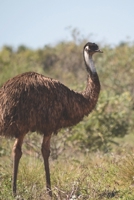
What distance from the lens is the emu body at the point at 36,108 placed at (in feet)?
19.0

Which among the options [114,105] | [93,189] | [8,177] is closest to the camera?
[93,189]

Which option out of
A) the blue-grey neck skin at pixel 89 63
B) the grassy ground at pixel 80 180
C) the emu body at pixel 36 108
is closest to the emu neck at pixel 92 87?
the blue-grey neck skin at pixel 89 63

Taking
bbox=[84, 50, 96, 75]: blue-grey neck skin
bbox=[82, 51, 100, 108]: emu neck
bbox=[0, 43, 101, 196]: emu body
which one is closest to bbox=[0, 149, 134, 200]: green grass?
bbox=[0, 43, 101, 196]: emu body

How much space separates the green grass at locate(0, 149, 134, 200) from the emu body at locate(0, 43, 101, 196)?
Answer: 0.74ft

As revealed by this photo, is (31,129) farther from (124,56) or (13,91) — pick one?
(124,56)

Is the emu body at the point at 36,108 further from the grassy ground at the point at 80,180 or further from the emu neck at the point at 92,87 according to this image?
the grassy ground at the point at 80,180

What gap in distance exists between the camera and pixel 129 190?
5773mm

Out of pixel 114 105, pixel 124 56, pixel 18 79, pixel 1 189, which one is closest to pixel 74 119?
pixel 18 79

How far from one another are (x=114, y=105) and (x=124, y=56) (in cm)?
764

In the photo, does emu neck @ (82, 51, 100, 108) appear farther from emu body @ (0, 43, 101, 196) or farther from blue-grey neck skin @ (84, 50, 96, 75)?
emu body @ (0, 43, 101, 196)

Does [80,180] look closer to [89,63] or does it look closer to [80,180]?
[80,180]

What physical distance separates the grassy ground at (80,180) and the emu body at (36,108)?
227 millimetres

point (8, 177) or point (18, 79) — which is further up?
point (18, 79)

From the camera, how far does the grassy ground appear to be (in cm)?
565
